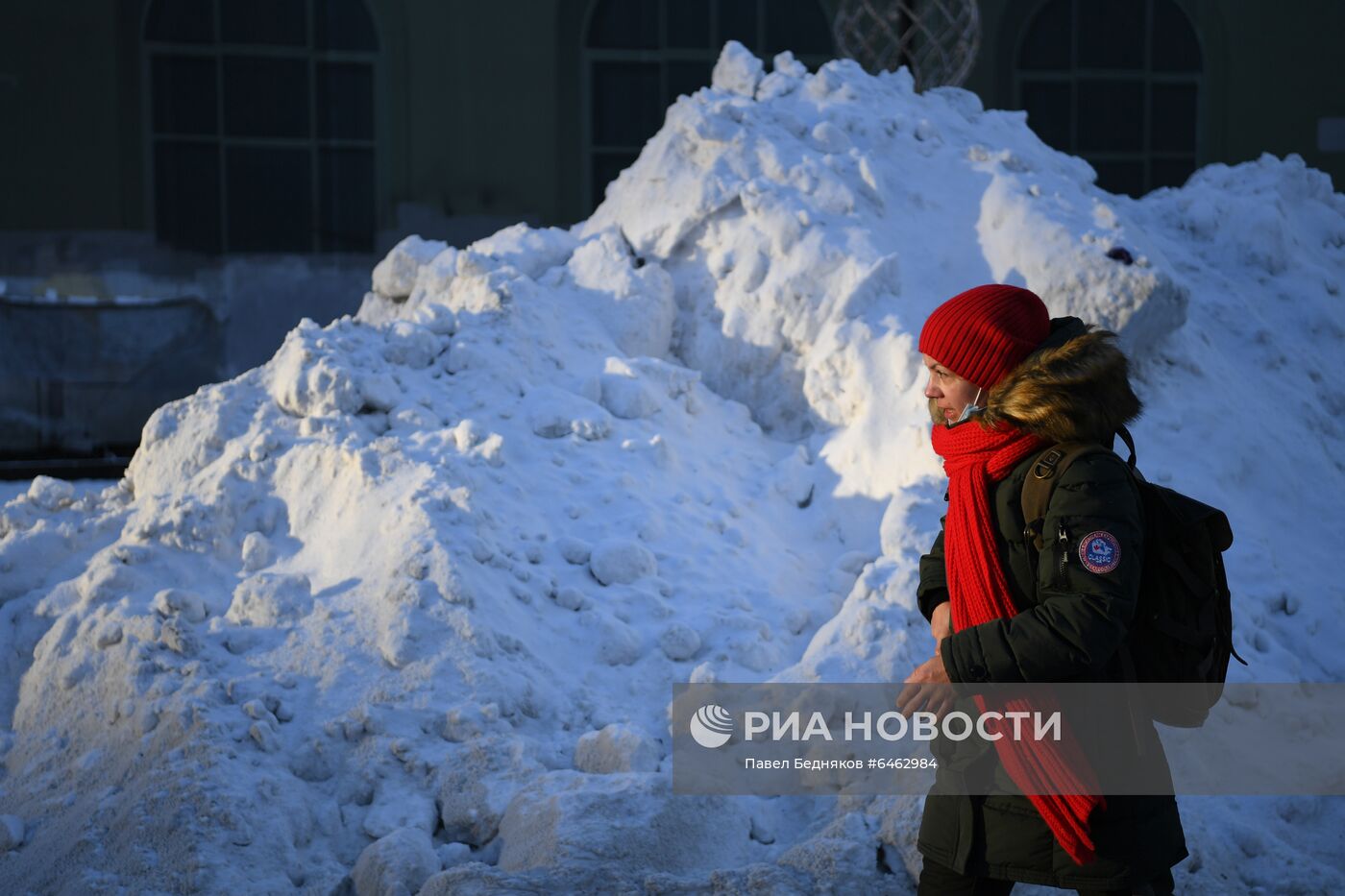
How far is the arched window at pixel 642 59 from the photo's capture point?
9.45 m

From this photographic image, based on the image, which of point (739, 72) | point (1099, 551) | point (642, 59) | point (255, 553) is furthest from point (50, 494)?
point (642, 59)

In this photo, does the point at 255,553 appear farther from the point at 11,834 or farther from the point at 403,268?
the point at 403,268

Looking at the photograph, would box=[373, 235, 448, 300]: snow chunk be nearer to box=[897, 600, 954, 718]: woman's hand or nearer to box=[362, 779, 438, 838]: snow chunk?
box=[362, 779, 438, 838]: snow chunk

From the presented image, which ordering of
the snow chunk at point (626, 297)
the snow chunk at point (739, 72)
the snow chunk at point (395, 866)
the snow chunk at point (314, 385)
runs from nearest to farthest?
the snow chunk at point (395, 866), the snow chunk at point (314, 385), the snow chunk at point (626, 297), the snow chunk at point (739, 72)

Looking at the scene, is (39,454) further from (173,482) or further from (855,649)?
(855,649)

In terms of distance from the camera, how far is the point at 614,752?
3363 mm

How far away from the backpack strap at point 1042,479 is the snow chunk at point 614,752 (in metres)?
1.62

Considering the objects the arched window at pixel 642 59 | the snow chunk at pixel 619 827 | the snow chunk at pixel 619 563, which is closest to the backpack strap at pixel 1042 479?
the snow chunk at pixel 619 827

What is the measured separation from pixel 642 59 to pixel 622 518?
596 centimetres

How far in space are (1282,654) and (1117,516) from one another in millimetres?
2551

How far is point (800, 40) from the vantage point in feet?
31.5

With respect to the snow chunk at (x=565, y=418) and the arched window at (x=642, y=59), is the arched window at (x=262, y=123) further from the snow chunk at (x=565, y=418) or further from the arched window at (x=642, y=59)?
the snow chunk at (x=565, y=418)

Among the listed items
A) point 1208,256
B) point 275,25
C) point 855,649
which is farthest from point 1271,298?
point 275,25

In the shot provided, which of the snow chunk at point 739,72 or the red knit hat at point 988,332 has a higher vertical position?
the snow chunk at point 739,72
